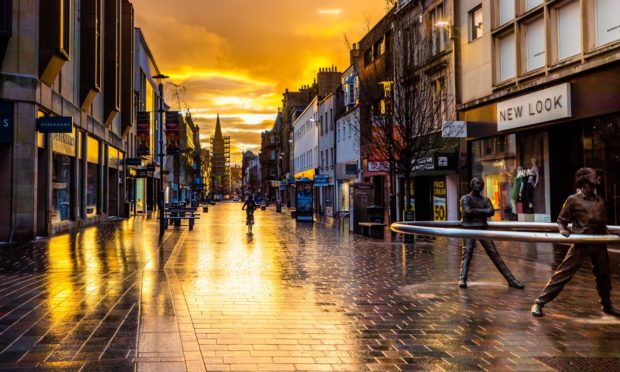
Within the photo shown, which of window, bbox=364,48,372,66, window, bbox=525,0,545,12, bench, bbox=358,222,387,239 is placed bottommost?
bench, bbox=358,222,387,239

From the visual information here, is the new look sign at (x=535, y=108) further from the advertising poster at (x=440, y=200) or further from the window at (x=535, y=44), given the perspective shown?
the advertising poster at (x=440, y=200)

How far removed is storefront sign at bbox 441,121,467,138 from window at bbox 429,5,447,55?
5.06 meters

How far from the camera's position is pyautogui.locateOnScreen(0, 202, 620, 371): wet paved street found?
552 centimetres

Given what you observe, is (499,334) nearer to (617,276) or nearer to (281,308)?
(281,308)

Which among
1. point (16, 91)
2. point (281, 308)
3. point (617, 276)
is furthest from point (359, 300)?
point (16, 91)

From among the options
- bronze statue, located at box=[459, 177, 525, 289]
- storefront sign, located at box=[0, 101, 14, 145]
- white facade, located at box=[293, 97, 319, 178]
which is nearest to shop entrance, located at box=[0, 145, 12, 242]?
storefront sign, located at box=[0, 101, 14, 145]

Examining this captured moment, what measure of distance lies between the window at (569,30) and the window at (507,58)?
250 cm

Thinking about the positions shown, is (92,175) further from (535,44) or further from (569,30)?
(569,30)

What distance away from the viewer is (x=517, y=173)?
66.6 ft

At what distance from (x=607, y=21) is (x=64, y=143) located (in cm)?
2141

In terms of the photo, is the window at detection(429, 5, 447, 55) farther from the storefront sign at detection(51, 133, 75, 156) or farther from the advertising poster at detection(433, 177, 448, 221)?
the storefront sign at detection(51, 133, 75, 156)

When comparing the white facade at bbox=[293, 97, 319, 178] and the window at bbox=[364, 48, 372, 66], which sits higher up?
the window at bbox=[364, 48, 372, 66]

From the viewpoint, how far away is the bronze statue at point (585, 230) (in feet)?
24.2

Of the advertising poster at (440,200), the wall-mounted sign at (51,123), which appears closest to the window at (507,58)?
the advertising poster at (440,200)
